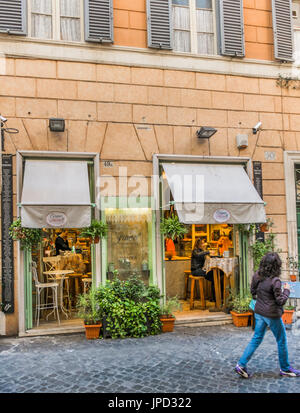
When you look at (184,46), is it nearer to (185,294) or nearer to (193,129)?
(193,129)

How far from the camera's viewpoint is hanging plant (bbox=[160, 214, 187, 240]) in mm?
7543

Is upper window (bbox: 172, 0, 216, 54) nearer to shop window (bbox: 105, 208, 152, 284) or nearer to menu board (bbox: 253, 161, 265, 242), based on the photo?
menu board (bbox: 253, 161, 265, 242)

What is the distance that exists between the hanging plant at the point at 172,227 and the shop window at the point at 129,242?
0.36m

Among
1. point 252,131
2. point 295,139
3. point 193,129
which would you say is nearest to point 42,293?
point 193,129

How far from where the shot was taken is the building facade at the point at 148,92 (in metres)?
7.40

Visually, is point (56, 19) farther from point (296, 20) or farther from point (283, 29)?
point (296, 20)

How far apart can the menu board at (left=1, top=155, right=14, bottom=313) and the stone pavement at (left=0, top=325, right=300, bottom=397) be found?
0.75m

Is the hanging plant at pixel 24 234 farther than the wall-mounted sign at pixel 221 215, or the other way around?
the wall-mounted sign at pixel 221 215

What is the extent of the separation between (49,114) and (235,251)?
5.13 m

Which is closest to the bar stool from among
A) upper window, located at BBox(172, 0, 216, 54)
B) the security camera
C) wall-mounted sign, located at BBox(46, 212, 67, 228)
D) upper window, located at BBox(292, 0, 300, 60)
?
wall-mounted sign, located at BBox(46, 212, 67, 228)

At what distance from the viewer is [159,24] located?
26.6 feet

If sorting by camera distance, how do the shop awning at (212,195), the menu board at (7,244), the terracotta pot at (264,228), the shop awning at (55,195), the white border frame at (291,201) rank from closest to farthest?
the shop awning at (55,195), the menu board at (7,244), the shop awning at (212,195), the terracotta pot at (264,228), the white border frame at (291,201)

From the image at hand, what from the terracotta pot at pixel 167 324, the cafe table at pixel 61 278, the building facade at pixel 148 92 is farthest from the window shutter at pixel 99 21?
the terracotta pot at pixel 167 324

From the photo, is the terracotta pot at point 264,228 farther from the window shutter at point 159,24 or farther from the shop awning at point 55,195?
the window shutter at point 159,24
